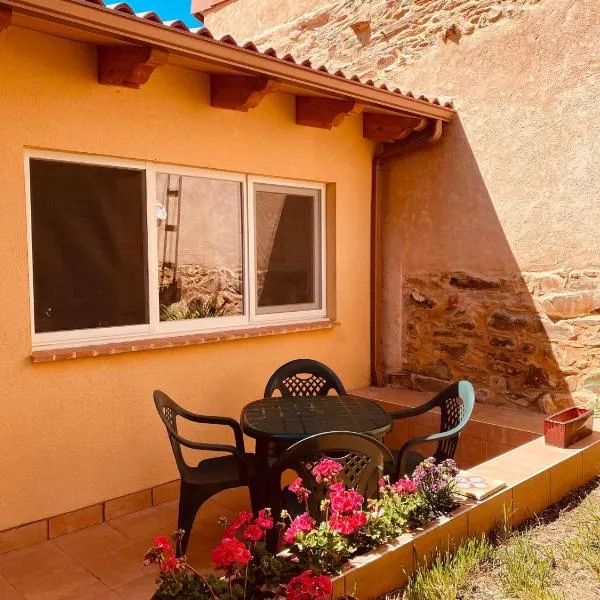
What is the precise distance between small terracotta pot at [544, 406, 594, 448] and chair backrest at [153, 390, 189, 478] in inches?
107

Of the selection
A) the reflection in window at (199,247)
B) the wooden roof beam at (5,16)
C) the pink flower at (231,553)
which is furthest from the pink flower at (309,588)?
the wooden roof beam at (5,16)

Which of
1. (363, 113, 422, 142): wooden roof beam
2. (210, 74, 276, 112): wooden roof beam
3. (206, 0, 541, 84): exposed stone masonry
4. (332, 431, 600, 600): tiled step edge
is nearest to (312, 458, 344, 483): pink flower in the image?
(332, 431, 600, 600): tiled step edge

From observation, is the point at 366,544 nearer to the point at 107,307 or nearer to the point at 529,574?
the point at 529,574

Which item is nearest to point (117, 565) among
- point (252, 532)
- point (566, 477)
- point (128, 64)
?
point (252, 532)

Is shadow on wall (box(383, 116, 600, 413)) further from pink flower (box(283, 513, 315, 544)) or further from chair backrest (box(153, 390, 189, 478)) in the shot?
pink flower (box(283, 513, 315, 544))

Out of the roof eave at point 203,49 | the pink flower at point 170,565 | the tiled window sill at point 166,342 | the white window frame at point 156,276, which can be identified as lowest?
the pink flower at point 170,565

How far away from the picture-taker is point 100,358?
4.30 meters

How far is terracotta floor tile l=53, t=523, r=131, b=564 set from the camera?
3.95 m

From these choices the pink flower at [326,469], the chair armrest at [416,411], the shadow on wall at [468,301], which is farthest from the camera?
the shadow on wall at [468,301]

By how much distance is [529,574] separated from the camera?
3107 millimetres

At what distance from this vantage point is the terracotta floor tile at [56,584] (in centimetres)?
343

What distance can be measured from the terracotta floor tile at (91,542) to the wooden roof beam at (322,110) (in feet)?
12.3

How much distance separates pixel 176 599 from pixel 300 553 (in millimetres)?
613

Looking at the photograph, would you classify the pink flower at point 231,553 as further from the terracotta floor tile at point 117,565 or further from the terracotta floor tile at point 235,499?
the terracotta floor tile at point 235,499
